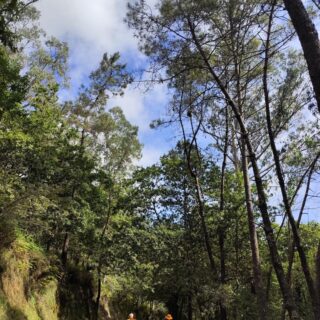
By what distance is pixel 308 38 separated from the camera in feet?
19.7

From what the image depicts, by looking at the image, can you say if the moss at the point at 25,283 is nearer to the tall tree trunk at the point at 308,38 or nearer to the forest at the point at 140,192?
the forest at the point at 140,192

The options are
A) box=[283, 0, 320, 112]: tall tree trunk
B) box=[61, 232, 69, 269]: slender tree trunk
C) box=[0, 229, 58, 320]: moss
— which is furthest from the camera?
box=[61, 232, 69, 269]: slender tree trunk

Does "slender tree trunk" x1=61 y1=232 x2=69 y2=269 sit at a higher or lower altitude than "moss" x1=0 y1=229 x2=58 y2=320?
higher

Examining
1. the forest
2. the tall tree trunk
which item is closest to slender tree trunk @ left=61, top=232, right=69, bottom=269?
the forest

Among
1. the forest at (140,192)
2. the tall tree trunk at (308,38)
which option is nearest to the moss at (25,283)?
the forest at (140,192)

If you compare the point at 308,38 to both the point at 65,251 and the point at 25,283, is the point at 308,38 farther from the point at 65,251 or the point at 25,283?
the point at 65,251

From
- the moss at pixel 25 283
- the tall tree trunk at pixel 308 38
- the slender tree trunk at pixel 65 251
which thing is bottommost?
the moss at pixel 25 283

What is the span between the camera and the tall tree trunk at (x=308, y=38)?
5.80m

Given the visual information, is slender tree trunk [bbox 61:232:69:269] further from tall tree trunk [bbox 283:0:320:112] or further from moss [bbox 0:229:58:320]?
tall tree trunk [bbox 283:0:320:112]

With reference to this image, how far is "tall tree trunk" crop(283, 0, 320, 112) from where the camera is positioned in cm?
580

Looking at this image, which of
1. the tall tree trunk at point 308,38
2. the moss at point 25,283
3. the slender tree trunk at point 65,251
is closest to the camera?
the tall tree trunk at point 308,38

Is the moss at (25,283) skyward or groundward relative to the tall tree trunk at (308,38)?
groundward

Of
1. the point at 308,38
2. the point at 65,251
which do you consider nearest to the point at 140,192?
the point at 65,251

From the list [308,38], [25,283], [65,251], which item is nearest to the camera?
[308,38]
